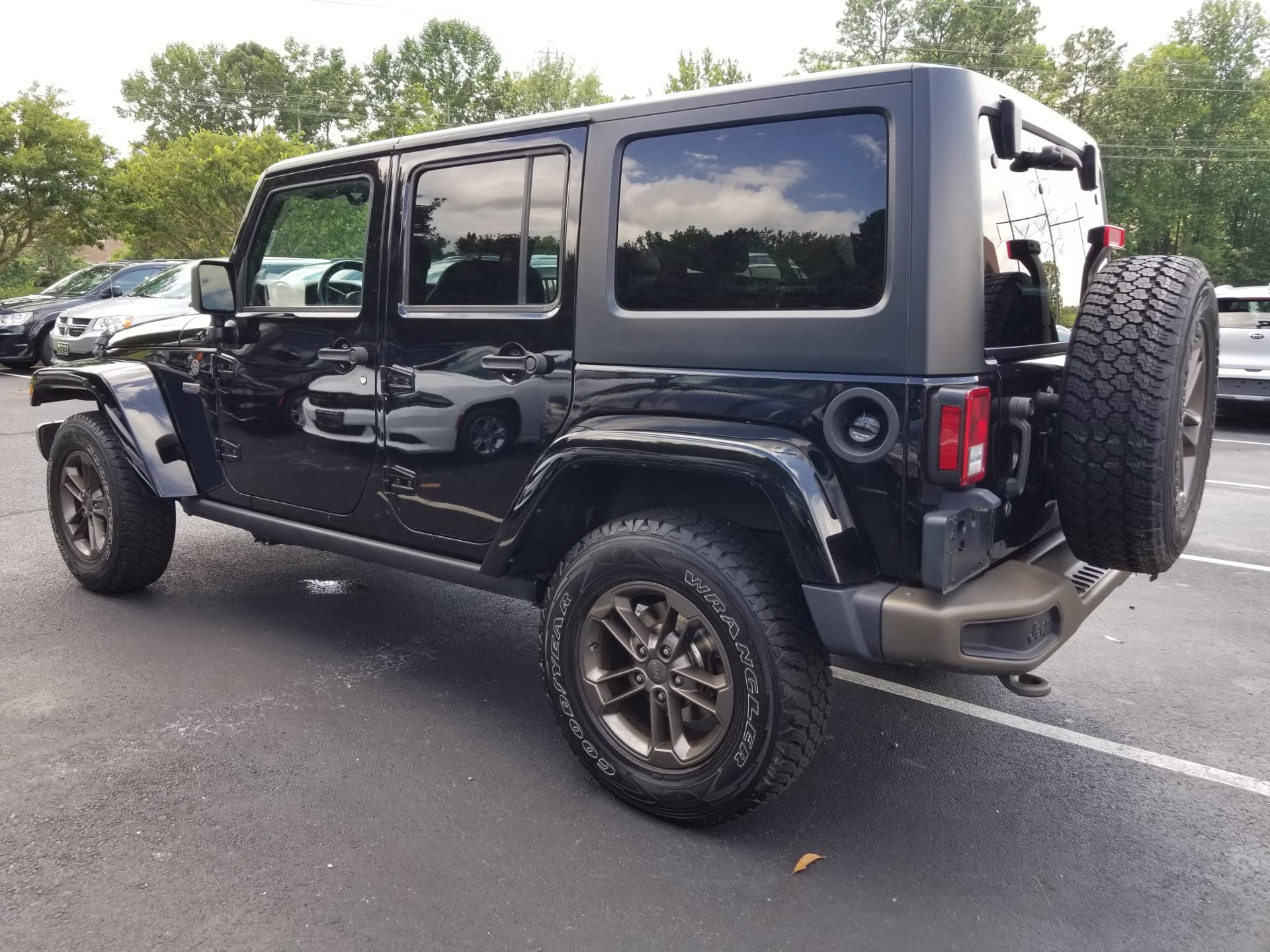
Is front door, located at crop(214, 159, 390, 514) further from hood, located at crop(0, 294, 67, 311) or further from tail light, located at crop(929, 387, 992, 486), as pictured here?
hood, located at crop(0, 294, 67, 311)

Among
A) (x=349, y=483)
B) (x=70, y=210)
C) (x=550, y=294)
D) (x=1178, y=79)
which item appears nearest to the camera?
(x=550, y=294)

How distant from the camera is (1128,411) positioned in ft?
7.59

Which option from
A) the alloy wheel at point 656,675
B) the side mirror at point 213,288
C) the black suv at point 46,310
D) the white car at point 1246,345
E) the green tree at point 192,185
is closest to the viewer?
the alloy wheel at point 656,675

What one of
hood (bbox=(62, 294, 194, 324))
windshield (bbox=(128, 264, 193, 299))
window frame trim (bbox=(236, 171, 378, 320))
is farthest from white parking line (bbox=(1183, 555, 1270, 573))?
windshield (bbox=(128, 264, 193, 299))

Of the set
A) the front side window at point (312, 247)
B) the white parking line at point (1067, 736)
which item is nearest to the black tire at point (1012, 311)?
the white parking line at point (1067, 736)

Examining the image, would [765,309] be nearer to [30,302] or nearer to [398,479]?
[398,479]

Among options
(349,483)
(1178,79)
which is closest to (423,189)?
(349,483)

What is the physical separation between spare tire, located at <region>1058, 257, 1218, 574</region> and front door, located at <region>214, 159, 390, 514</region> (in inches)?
92.3

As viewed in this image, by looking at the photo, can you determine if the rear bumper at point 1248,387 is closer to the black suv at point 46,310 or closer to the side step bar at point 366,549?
the side step bar at point 366,549

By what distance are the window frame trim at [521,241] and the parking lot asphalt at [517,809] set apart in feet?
4.74

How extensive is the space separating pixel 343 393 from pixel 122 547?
1.60 meters

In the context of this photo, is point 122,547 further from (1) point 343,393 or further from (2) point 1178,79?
(2) point 1178,79

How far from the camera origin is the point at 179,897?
2.37m

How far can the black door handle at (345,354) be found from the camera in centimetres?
346
